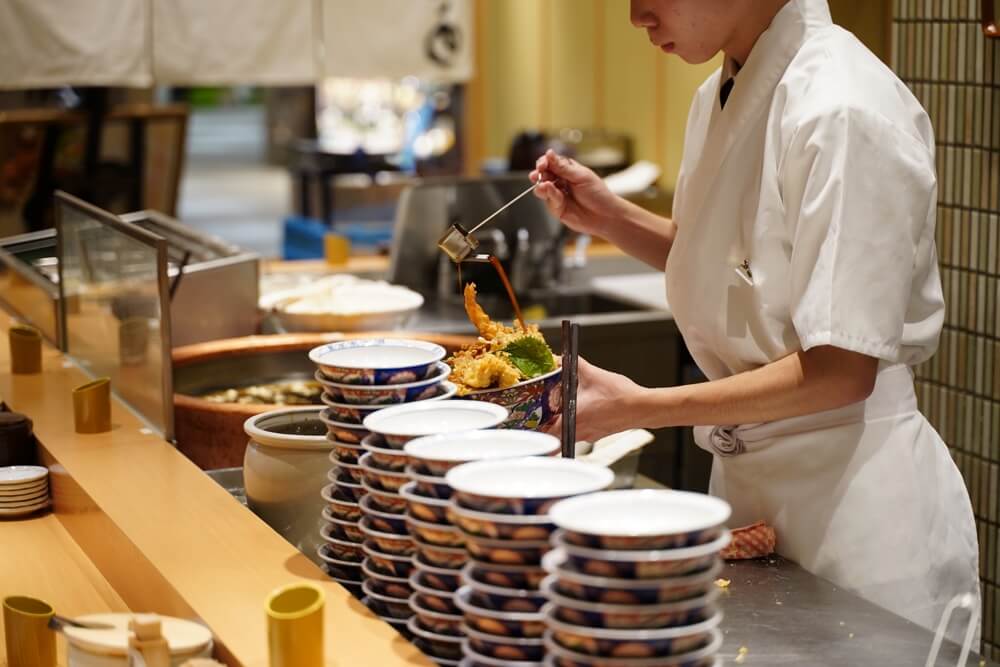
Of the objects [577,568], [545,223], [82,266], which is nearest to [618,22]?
[545,223]

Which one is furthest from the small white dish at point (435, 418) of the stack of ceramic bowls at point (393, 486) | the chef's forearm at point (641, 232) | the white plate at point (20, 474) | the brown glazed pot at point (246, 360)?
the brown glazed pot at point (246, 360)

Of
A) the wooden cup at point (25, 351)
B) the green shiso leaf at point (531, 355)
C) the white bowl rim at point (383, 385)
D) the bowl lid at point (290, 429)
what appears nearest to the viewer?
the white bowl rim at point (383, 385)

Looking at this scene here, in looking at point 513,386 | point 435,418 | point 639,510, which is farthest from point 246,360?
point 639,510

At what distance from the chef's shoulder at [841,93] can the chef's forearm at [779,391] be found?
321 mm

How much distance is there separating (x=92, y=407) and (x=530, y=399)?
1155 mm

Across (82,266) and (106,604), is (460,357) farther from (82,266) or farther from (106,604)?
(82,266)

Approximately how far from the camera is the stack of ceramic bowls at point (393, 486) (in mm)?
1501

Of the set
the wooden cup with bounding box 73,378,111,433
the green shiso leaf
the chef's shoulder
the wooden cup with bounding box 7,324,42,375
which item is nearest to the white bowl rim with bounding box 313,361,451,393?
the green shiso leaf

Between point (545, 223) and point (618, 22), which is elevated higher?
point (618, 22)

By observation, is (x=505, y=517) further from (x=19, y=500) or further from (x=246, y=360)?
(x=246, y=360)

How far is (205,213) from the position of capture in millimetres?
16094

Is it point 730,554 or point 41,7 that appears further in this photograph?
point 41,7

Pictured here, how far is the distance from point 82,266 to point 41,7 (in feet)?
8.55

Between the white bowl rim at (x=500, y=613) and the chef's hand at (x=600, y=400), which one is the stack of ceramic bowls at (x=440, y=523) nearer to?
the white bowl rim at (x=500, y=613)
